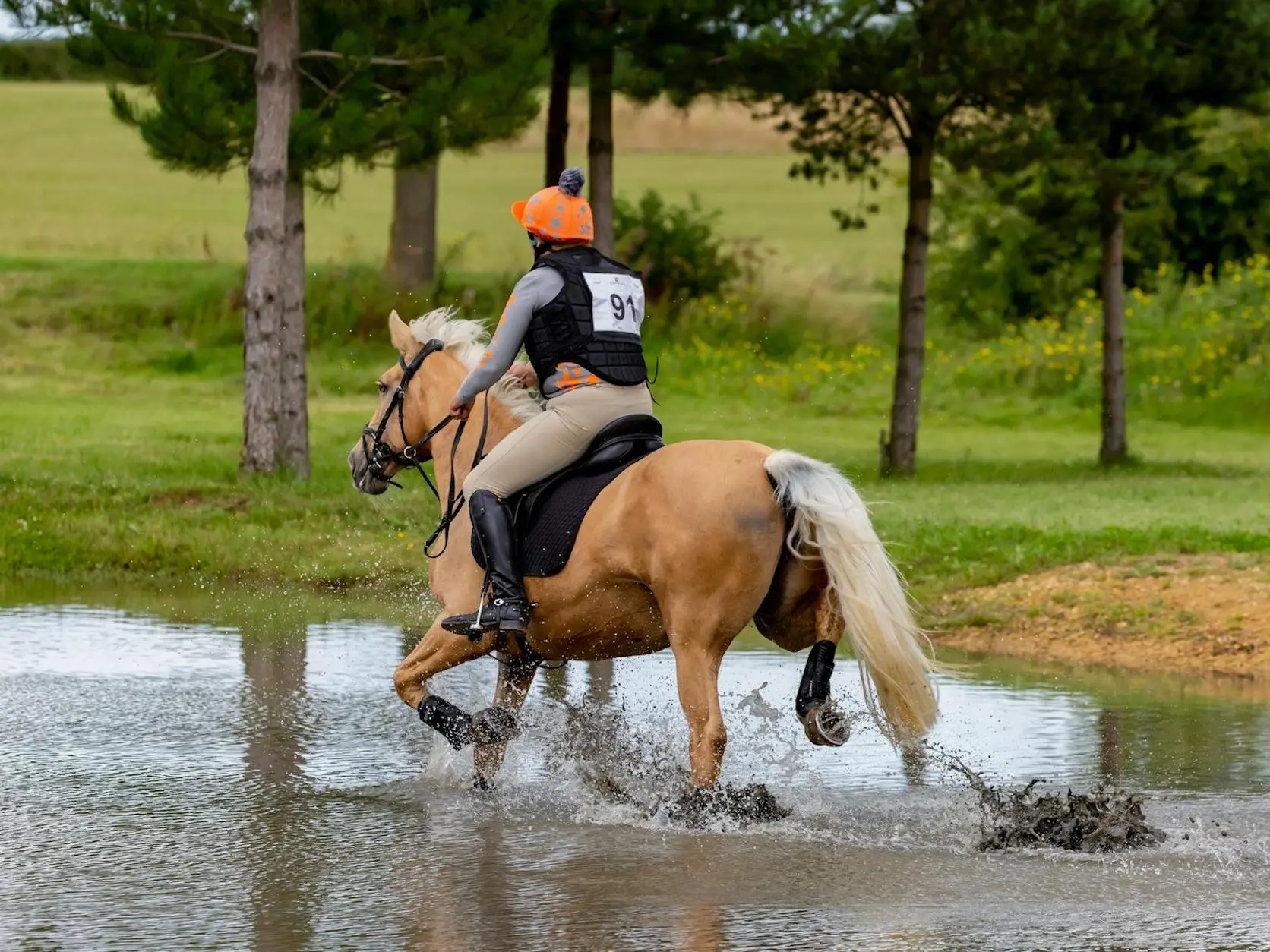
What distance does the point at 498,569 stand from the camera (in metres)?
8.57

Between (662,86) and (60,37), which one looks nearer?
(60,37)

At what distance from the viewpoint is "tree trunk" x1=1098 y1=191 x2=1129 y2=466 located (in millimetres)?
25469

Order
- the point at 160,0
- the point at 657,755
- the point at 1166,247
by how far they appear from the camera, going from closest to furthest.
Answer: the point at 657,755
the point at 160,0
the point at 1166,247

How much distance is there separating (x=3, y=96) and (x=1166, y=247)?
49388mm

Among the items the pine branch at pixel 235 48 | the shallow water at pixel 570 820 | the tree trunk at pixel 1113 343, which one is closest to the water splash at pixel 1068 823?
the shallow water at pixel 570 820

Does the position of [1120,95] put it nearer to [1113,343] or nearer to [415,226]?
[1113,343]

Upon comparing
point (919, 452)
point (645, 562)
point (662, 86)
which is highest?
point (662, 86)

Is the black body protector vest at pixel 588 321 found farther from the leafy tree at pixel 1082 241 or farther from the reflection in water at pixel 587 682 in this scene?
the leafy tree at pixel 1082 241

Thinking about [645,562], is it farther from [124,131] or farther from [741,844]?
[124,131]

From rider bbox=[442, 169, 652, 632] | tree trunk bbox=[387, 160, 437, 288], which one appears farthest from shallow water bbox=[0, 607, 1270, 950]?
tree trunk bbox=[387, 160, 437, 288]

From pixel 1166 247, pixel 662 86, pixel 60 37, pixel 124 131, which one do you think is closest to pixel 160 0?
pixel 60 37

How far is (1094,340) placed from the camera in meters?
34.5

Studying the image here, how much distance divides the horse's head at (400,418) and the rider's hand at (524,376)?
0.56m

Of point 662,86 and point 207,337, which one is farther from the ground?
point 662,86
